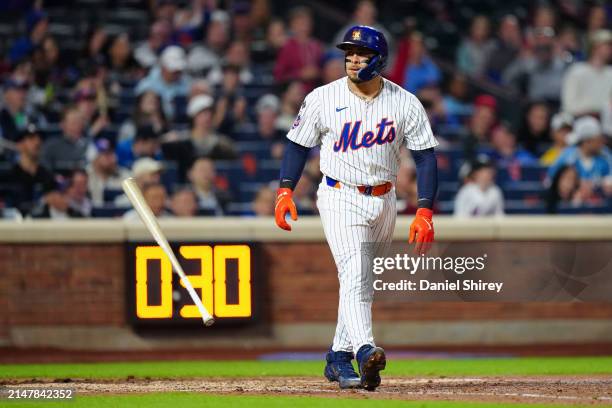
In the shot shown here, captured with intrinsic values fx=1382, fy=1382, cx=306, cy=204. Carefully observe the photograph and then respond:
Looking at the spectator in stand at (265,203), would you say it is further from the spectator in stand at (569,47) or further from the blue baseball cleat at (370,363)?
the spectator in stand at (569,47)

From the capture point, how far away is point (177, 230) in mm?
10820

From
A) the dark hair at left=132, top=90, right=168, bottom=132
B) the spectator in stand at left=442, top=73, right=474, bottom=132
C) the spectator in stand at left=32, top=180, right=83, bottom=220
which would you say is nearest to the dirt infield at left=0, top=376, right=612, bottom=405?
the spectator in stand at left=32, top=180, right=83, bottom=220

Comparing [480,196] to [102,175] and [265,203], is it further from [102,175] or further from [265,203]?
[102,175]

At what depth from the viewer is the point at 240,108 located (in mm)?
13953

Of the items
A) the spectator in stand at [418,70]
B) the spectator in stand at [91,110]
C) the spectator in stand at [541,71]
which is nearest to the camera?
the spectator in stand at [91,110]

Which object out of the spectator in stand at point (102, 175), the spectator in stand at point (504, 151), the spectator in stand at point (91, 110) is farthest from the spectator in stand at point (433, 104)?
the spectator in stand at point (102, 175)

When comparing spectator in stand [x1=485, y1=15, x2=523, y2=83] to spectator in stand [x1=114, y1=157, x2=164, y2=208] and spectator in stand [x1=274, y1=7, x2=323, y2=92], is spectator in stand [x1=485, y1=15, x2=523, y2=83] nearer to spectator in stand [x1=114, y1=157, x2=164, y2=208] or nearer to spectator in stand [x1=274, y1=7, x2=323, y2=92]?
spectator in stand [x1=274, y1=7, x2=323, y2=92]

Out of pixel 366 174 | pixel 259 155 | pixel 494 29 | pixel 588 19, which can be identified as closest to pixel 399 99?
pixel 366 174

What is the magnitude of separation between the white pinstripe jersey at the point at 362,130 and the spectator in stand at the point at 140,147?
5388 mm

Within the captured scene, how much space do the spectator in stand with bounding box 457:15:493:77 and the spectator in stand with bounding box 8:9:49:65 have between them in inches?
199

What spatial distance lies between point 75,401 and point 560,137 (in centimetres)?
825

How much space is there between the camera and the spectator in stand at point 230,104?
44.8ft

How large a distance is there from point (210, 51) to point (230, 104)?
1.01m

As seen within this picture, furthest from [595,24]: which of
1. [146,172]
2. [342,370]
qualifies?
[342,370]
